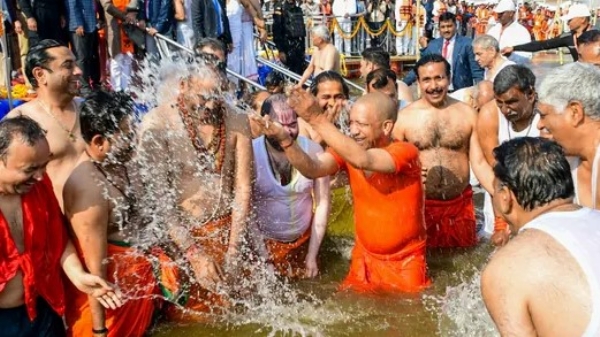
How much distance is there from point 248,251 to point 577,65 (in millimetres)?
2345

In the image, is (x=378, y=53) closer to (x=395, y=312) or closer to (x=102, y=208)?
(x=395, y=312)

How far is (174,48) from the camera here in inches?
310

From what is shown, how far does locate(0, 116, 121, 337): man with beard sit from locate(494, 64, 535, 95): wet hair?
3.08 metres

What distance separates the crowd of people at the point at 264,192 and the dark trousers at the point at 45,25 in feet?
9.50

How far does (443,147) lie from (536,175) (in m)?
3.15

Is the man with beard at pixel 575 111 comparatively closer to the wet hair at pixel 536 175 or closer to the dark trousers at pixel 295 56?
the wet hair at pixel 536 175

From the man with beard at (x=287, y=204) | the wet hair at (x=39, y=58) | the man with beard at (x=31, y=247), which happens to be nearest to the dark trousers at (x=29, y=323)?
the man with beard at (x=31, y=247)

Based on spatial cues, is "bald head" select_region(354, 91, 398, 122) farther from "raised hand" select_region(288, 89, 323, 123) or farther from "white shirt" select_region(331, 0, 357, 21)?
"white shirt" select_region(331, 0, 357, 21)

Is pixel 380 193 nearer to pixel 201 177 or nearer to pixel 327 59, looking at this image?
pixel 201 177

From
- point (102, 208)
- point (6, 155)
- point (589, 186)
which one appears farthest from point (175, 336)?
point (589, 186)

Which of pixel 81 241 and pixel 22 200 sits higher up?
pixel 22 200

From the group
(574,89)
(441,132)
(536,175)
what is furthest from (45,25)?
(536,175)

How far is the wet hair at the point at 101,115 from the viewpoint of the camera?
3.43m

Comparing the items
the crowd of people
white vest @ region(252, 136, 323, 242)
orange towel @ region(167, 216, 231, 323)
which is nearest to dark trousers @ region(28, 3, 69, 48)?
the crowd of people
